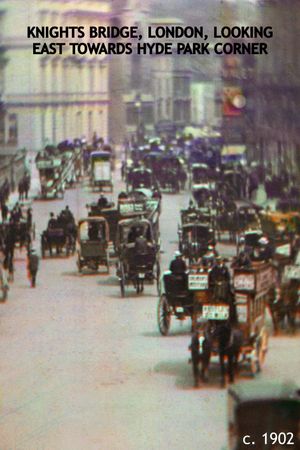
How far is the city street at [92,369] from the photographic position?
24.6 feet

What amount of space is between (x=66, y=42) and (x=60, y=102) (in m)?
0.23

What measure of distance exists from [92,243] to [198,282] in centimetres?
116

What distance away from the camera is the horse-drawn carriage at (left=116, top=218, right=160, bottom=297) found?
30.0 feet

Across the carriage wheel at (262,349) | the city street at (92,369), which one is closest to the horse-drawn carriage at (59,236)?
the city street at (92,369)

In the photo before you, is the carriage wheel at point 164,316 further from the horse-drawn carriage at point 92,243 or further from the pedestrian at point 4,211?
A: the pedestrian at point 4,211

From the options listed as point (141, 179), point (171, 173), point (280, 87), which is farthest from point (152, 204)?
point (280, 87)

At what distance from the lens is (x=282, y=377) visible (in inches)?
302

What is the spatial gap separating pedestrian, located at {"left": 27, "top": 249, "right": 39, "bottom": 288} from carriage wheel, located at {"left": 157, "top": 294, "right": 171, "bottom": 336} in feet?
1.66

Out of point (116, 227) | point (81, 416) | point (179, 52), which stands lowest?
point (81, 416)

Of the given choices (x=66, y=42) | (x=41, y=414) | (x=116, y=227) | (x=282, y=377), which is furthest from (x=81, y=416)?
(x=116, y=227)

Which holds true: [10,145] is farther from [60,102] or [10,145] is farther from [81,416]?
[81,416]

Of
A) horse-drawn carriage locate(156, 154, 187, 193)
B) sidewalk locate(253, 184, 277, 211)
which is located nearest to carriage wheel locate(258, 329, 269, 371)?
sidewalk locate(253, 184, 277, 211)

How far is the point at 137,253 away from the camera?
9.45m

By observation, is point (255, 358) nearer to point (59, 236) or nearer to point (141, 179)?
point (59, 236)
